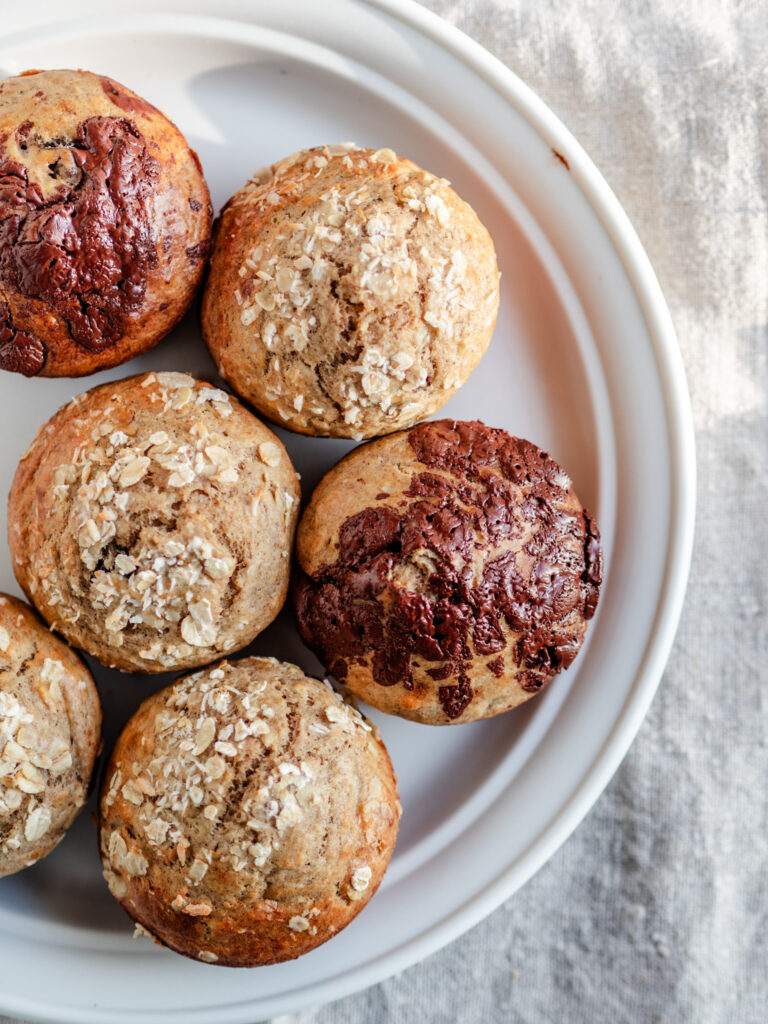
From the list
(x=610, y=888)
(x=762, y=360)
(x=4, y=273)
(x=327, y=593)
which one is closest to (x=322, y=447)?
(x=327, y=593)

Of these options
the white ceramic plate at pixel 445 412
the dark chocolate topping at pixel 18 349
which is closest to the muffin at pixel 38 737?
the white ceramic plate at pixel 445 412

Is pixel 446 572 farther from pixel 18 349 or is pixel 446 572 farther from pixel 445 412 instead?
pixel 18 349

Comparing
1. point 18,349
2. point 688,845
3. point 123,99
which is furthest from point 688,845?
point 123,99

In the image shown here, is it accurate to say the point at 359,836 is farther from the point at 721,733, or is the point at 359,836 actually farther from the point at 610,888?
the point at 721,733

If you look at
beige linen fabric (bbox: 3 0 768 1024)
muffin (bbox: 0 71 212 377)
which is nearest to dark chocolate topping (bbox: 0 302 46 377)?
muffin (bbox: 0 71 212 377)

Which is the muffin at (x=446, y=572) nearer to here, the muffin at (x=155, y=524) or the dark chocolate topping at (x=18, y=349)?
the muffin at (x=155, y=524)

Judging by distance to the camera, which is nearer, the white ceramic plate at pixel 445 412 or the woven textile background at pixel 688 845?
the white ceramic plate at pixel 445 412
